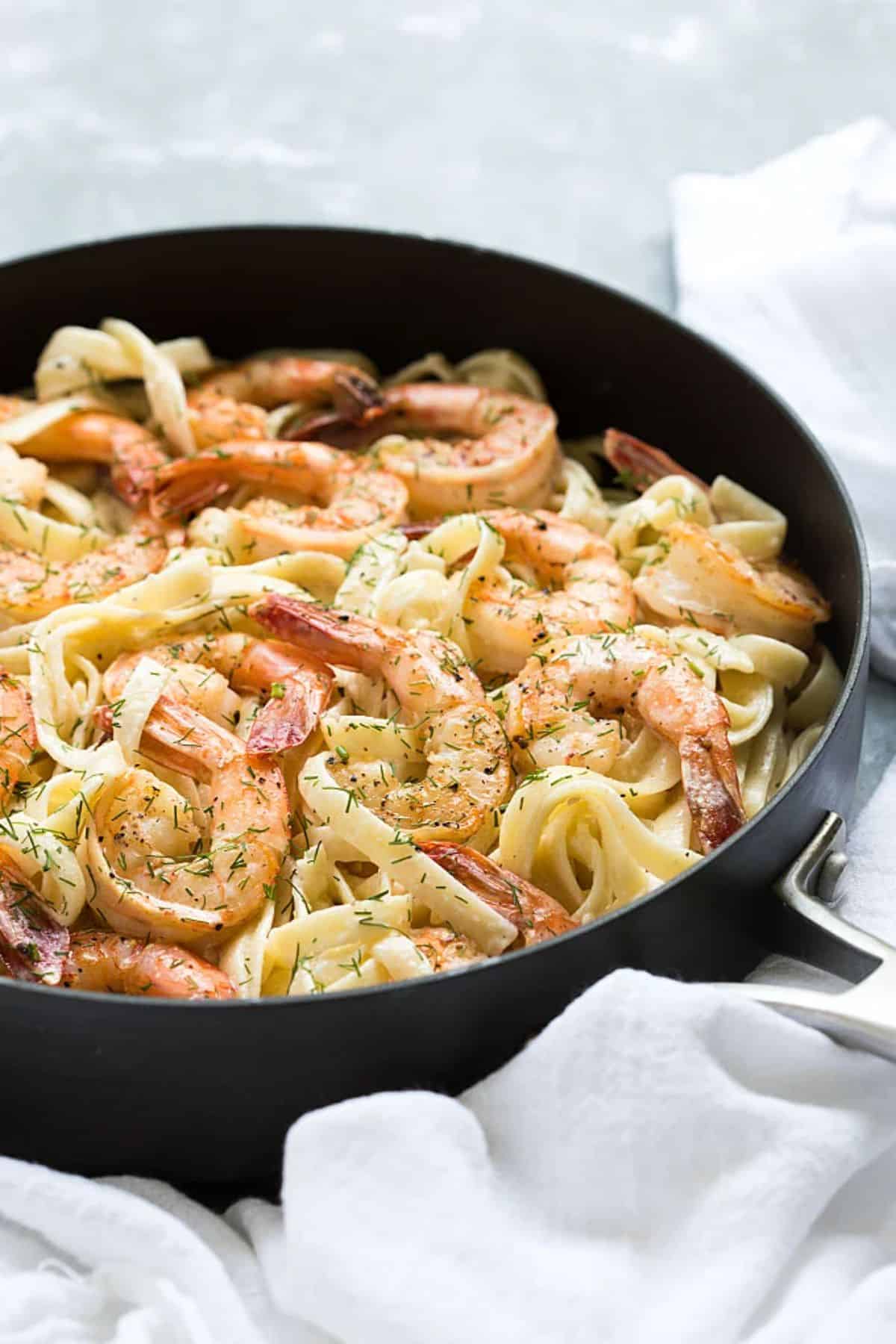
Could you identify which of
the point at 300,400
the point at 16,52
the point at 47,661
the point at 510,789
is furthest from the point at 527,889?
the point at 16,52

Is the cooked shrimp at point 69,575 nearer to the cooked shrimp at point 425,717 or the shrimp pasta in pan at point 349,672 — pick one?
the shrimp pasta in pan at point 349,672

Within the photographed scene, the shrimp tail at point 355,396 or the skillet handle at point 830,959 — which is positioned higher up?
the shrimp tail at point 355,396

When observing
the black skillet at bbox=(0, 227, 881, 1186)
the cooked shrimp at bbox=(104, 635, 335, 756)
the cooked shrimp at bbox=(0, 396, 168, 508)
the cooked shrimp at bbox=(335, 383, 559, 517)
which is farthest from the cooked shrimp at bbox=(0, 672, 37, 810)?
the cooked shrimp at bbox=(335, 383, 559, 517)

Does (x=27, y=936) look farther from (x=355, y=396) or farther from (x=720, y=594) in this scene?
(x=355, y=396)

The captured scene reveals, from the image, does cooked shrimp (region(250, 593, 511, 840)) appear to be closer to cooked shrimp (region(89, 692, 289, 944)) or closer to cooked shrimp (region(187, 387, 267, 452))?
cooked shrimp (region(89, 692, 289, 944))

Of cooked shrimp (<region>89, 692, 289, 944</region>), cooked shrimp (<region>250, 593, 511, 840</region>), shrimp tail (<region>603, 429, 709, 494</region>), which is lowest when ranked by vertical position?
cooked shrimp (<region>89, 692, 289, 944</region>)

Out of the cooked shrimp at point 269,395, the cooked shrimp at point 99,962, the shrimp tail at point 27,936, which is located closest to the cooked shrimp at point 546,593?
the cooked shrimp at point 269,395
